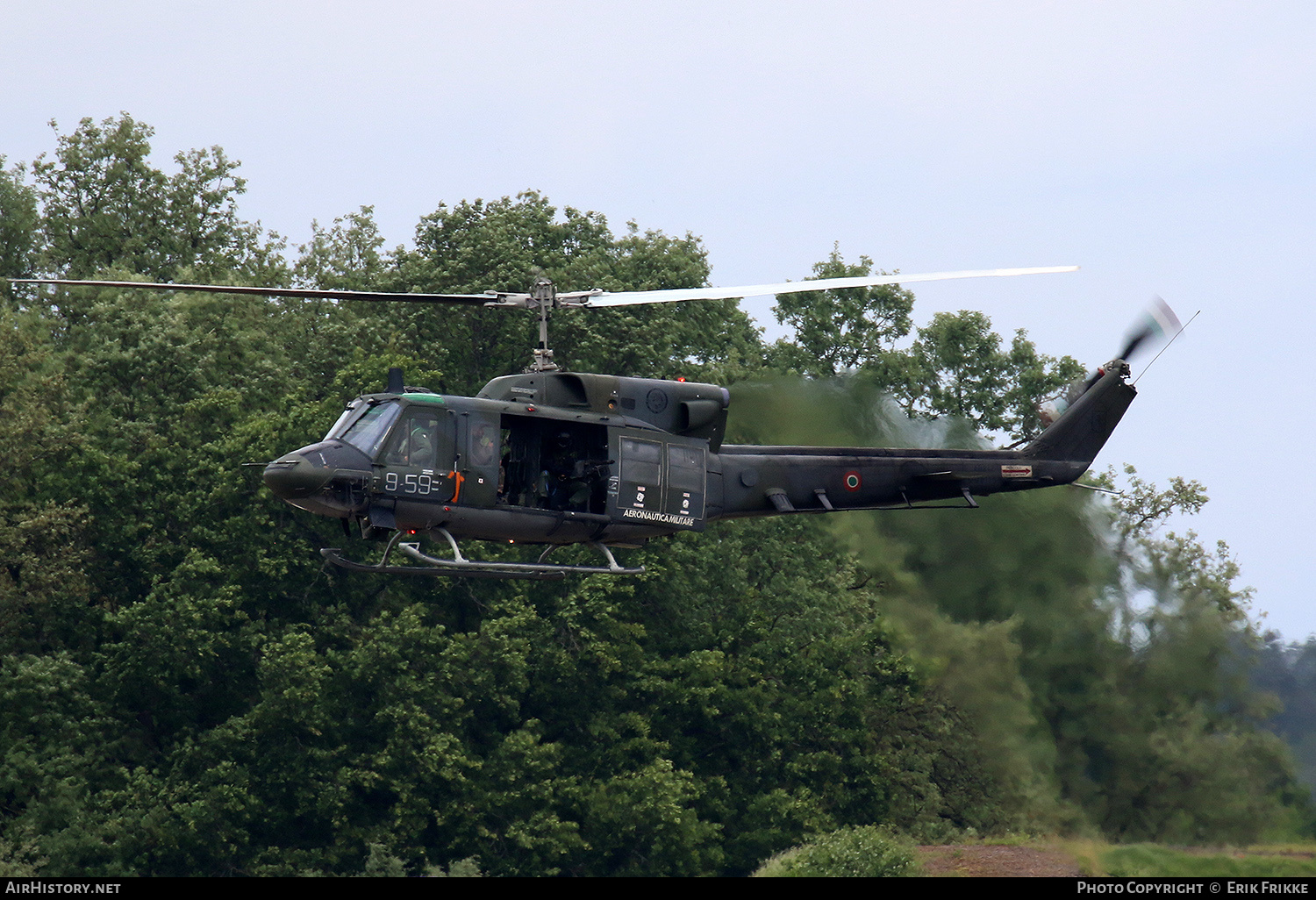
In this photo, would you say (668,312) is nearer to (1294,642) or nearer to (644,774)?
(644,774)

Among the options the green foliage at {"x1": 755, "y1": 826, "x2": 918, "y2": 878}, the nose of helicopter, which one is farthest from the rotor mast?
the green foliage at {"x1": 755, "y1": 826, "x2": 918, "y2": 878}

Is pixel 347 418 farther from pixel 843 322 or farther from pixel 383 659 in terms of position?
pixel 843 322

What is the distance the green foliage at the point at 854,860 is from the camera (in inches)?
1099

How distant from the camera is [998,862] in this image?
2777 centimetres

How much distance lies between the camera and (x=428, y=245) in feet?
146

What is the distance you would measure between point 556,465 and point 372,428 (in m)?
2.38

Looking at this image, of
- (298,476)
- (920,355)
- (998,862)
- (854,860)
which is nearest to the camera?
(298,476)

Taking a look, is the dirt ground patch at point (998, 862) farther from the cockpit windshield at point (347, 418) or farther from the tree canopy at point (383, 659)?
the cockpit windshield at point (347, 418)

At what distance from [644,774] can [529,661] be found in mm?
3869

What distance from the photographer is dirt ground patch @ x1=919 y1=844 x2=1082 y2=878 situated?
1049 inches

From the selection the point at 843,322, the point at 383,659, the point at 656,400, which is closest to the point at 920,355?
the point at 843,322

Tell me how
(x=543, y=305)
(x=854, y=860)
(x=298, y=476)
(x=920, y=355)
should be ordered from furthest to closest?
(x=920, y=355) < (x=854, y=860) < (x=543, y=305) < (x=298, y=476)

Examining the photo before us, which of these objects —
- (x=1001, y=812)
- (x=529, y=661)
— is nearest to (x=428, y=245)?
(x=529, y=661)

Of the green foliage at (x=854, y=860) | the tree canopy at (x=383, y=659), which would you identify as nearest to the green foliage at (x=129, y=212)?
the tree canopy at (x=383, y=659)
